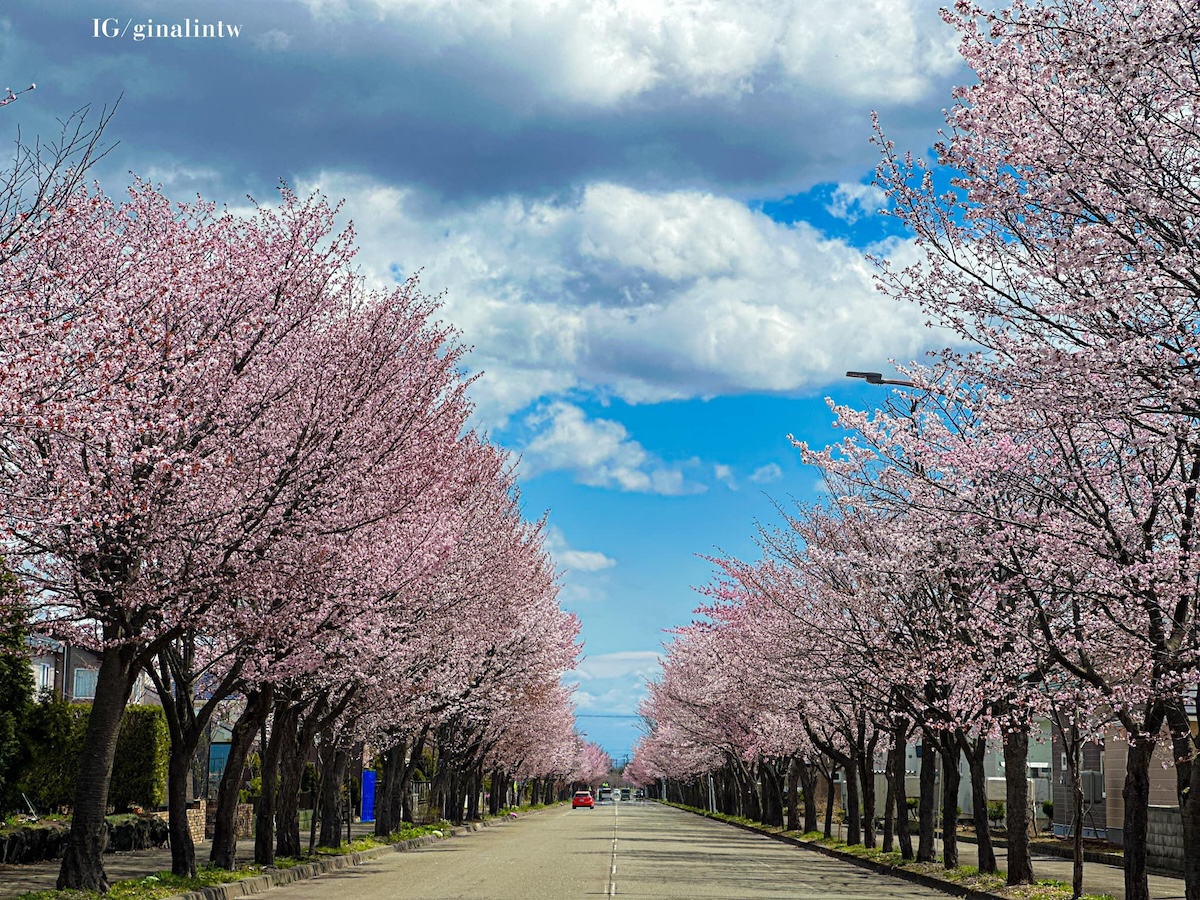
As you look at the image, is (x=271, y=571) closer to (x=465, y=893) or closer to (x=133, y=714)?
(x=465, y=893)

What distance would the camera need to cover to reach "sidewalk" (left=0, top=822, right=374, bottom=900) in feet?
58.1

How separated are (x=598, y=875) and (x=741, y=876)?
2930 mm

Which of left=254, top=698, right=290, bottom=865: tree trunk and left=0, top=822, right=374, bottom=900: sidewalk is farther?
left=254, top=698, right=290, bottom=865: tree trunk

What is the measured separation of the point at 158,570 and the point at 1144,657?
12.1 m

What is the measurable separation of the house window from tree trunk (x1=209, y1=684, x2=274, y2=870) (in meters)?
41.5

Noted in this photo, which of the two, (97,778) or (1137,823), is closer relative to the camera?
(1137,823)

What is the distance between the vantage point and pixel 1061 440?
15.2m

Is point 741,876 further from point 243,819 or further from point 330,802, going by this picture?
point 243,819

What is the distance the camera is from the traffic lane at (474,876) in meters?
19.7

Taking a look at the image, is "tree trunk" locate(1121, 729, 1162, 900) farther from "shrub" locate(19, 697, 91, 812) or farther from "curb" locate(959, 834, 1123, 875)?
"shrub" locate(19, 697, 91, 812)

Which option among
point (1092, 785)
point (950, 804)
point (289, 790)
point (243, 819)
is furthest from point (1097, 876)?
point (243, 819)

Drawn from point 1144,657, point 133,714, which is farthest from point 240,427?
point 133,714

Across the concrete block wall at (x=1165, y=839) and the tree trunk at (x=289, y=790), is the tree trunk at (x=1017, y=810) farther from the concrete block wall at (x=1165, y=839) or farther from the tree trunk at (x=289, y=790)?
the tree trunk at (x=289, y=790)

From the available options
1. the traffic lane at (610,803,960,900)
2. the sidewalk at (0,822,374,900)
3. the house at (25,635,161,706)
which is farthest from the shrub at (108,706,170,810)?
the house at (25,635,161,706)
